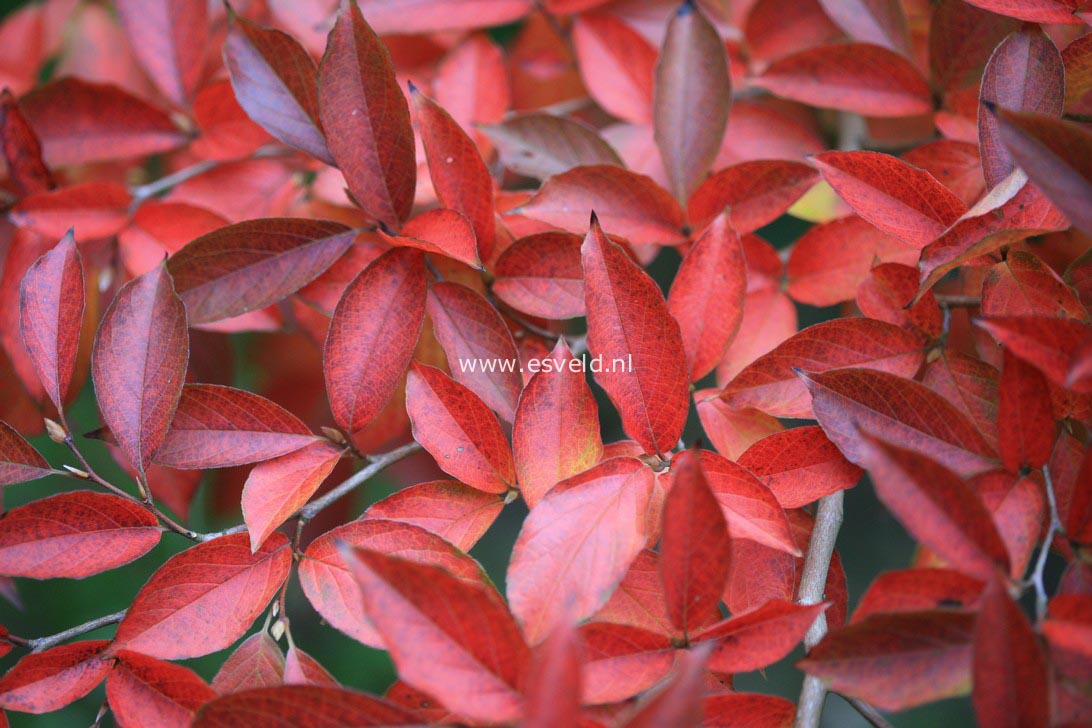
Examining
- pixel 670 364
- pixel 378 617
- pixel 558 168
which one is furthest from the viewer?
pixel 558 168

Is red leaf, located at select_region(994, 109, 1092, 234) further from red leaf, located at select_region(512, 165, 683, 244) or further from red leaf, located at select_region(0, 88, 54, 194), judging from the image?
red leaf, located at select_region(0, 88, 54, 194)

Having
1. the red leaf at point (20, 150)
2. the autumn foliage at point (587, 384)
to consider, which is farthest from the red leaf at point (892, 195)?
the red leaf at point (20, 150)

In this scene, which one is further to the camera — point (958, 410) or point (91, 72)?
point (91, 72)

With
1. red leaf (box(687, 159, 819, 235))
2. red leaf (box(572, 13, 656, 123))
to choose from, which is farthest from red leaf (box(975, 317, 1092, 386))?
→ red leaf (box(572, 13, 656, 123))

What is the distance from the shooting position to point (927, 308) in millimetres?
444

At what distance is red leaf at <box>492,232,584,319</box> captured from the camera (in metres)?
0.51

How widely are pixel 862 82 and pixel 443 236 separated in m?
0.34

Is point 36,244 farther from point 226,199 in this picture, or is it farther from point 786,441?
point 786,441

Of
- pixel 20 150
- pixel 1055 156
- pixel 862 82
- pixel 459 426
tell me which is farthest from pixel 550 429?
pixel 20 150

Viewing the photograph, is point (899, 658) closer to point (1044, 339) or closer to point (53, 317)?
point (1044, 339)

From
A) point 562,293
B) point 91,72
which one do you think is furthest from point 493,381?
point 91,72

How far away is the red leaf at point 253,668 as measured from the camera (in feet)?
1.40

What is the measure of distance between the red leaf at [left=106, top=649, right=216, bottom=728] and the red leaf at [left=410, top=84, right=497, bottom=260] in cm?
30

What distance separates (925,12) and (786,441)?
52cm
